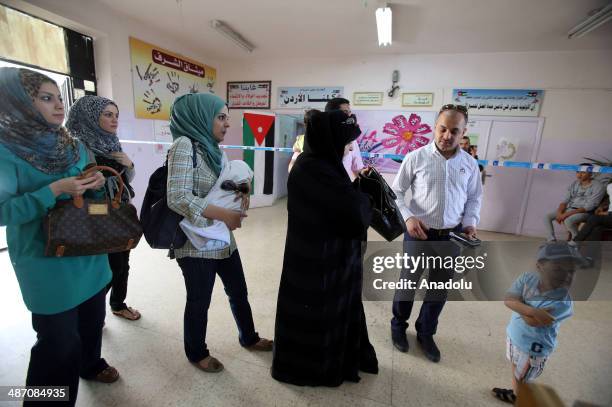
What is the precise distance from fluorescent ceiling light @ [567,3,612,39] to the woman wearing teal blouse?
14.8ft

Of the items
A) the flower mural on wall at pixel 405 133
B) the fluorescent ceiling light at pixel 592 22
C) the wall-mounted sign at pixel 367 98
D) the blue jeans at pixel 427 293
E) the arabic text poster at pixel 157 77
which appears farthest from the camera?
the wall-mounted sign at pixel 367 98

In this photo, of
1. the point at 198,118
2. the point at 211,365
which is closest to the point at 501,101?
the point at 198,118

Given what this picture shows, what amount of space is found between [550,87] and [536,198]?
1.62 metres

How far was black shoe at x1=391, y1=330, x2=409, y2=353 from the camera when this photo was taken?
5.62 ft

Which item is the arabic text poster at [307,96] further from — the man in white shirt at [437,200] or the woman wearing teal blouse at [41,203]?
the woman wearing teal blouse at [41,203]

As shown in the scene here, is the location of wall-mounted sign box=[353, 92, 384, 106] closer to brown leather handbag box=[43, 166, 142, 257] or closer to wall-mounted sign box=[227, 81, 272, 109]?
wall-mounted sign box=[227, 81, 272, 109]

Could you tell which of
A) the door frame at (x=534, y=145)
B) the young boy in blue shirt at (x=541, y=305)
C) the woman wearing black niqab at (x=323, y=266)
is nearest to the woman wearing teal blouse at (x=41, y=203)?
the woman wearing black niqab at (x=323, y=266)

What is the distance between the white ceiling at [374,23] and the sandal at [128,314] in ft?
10.6

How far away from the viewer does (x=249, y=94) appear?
5.50m

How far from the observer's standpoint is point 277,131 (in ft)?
16.9

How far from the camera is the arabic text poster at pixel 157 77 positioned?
392 centimetres

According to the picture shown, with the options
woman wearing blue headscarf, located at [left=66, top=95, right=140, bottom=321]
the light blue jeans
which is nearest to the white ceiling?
the light blue jeans

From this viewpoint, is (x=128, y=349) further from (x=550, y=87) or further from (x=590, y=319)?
(x=550, y=87)

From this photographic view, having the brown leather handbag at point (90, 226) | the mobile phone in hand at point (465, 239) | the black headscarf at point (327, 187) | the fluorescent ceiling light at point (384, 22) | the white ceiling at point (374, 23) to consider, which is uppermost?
the white ceiling at point (374, 23)
